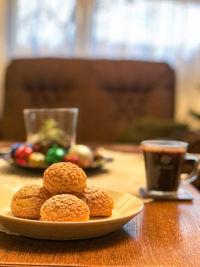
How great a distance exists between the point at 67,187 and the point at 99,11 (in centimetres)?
295

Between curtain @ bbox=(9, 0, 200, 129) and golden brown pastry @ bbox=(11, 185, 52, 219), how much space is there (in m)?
2.85

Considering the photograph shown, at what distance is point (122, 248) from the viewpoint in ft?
2.01

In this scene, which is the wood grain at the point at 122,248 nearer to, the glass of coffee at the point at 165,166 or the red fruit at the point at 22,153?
the glass of coffee at the point at 165,166

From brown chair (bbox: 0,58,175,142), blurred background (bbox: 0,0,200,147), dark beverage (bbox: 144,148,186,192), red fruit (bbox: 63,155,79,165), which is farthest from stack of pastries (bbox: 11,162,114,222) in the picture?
blurred background (bbox: 0,0,200,147)

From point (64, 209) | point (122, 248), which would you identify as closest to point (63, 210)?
point (64, 209)

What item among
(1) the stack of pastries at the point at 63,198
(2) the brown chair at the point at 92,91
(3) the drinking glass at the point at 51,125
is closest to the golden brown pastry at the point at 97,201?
(1) the stack of pastries at the point at 63,198


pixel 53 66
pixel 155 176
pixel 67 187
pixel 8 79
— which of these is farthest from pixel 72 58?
pixel 67 187

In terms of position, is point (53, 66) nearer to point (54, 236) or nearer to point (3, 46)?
point (3, 46)

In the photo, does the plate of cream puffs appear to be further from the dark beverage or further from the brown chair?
the brown chair

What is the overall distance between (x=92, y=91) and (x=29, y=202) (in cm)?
253

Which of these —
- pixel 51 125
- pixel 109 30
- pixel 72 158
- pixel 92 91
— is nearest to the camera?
pixel 72 158

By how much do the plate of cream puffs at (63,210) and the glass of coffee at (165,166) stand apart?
281mm

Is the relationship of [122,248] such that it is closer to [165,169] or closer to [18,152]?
[165,169]

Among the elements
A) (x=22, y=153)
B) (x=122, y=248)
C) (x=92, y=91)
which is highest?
(x=122, y=248)
